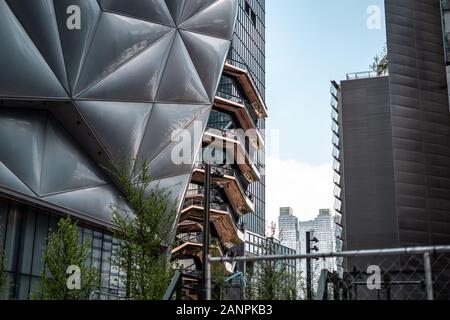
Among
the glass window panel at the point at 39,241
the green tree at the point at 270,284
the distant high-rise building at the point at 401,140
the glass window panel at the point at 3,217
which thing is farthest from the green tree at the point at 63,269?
the distant high-rise building at the point at 401,140

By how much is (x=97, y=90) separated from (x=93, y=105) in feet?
2.12

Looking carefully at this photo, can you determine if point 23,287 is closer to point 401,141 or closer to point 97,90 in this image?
point 97,90

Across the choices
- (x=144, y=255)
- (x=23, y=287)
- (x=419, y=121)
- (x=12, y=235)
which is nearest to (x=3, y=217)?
(x=12, y=235)

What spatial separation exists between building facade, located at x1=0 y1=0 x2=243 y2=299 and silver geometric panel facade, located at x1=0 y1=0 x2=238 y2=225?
0.14ft

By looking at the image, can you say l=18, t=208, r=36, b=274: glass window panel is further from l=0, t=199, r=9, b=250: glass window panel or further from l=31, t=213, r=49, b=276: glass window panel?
l=0, t=199, r=9, b=250: glass window panel

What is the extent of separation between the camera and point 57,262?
21.6 metres

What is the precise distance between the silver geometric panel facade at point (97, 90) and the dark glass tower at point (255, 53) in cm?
A: 4881

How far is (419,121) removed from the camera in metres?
52.2

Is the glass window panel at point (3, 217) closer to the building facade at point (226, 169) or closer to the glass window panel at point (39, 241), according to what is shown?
the glass window panel at point (39, 241)

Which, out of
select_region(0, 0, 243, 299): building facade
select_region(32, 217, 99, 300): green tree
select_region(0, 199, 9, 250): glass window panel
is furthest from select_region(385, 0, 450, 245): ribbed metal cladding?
select_region(32, 217, 99, 300): green tree

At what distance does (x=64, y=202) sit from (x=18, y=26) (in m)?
7.08
